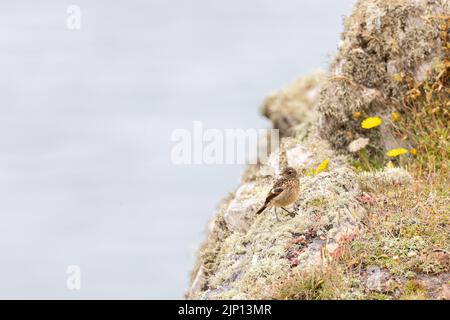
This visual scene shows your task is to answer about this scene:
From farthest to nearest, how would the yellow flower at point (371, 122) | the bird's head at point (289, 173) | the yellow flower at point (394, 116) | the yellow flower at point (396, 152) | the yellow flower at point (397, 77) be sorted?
the yellow flower at point (397, 77) < the yellow flower at point (394, 116) < the yellow flower at point (371, 122) < the yellow flower at point (396, 152) < the bird's head at point (289, 173)

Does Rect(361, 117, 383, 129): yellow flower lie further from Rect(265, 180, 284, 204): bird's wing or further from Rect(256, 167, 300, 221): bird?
Rect(265, 180, 284, 204): bird's wing

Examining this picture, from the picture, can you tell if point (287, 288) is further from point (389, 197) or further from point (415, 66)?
point (415, 66)

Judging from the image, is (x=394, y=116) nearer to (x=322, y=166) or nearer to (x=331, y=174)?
(x=322, y=166)

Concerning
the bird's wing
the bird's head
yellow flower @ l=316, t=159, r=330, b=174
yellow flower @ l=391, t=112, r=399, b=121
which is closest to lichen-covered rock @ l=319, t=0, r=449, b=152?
yellow flower @ l=391, t=112, r=399, b=121

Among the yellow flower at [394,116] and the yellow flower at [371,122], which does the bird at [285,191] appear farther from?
the yellow flower at [394,116]

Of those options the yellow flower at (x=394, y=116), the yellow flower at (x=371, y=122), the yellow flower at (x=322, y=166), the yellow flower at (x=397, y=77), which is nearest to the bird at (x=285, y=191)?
the yellow flower at (x=322, y=166)

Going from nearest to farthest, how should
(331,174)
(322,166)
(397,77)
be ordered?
(331,174), (322,166), (397,77)

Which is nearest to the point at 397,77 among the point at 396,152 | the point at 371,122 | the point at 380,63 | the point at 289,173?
the point at 380,63
